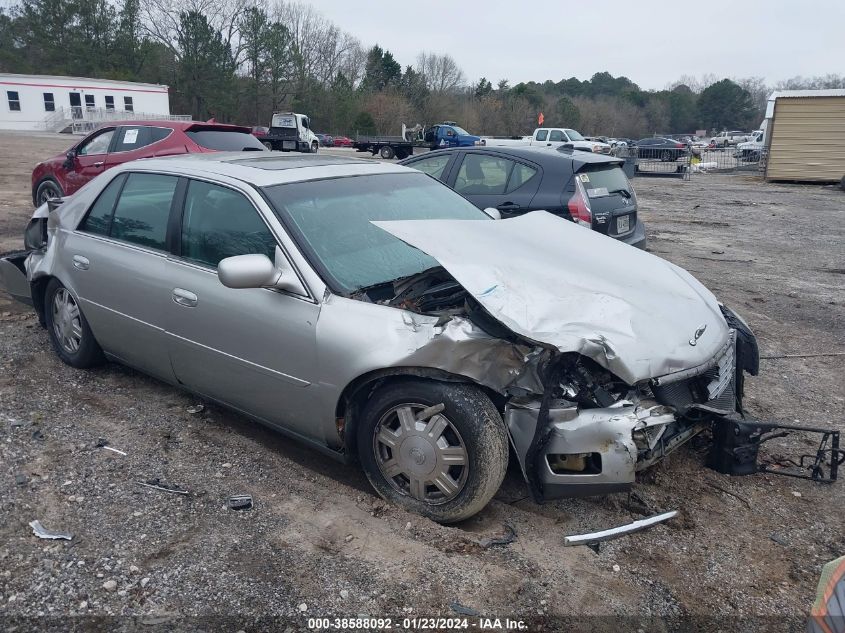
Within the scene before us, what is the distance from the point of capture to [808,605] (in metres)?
2.78

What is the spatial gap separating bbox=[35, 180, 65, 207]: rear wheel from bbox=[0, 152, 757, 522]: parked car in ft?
23.6

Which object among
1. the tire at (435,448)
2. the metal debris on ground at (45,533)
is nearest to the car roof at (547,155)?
the tire at (435,448)

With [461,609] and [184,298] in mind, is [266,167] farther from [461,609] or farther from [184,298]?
[461,609]

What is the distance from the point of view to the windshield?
3562mm

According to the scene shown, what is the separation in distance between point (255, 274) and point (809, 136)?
24101mm

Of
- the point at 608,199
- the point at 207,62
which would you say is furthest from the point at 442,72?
the point at 608,199

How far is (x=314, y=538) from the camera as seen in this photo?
3.12 metres

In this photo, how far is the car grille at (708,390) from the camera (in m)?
3.19

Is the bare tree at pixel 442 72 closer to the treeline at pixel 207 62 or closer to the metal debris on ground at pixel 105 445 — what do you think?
the treeline at pixel 207 62

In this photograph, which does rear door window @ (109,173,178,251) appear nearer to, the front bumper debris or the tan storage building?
the front bumper debris

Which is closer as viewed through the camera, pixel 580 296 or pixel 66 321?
pixel 580 296

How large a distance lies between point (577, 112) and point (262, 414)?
7848 centimetres

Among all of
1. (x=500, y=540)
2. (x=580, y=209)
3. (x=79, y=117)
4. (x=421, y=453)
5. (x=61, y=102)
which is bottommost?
(x=500, y=540)

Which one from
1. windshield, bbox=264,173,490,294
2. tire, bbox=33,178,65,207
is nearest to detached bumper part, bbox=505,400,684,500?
windshield, bbox=264,173,490,294
